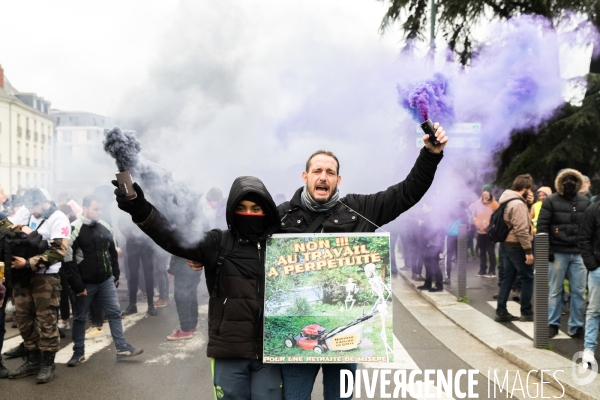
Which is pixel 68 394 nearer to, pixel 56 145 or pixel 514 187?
pixel 56 145

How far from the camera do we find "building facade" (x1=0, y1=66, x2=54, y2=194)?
5.44 metres

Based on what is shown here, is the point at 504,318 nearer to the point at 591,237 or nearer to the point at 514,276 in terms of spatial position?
the point at 514,276

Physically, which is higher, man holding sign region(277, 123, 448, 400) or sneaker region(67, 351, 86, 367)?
man holding sign region(277, 123, 448, 400)

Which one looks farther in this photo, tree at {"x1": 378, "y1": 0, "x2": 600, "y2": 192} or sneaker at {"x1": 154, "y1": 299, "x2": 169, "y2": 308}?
sneaker at {"x1": 154, "y1": 299, "x2": 169, "y2": 308}

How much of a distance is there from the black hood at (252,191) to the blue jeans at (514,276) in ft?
18.8

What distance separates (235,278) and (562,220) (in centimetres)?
531

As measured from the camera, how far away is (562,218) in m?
6.73

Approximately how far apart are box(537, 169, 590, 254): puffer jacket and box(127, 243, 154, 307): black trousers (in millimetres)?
5789

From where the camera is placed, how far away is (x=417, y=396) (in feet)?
16.4

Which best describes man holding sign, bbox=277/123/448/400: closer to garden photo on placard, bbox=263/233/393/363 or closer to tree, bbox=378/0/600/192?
garden photo on placard, bbox=263/233/393/363

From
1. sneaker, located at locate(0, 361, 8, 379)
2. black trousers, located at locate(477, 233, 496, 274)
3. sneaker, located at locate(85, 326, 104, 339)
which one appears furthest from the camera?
black trousers, located at locate(477, 233, 496, 274)

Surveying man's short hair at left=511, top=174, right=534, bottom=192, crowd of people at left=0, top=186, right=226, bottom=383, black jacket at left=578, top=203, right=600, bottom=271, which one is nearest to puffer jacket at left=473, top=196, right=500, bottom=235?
man's short hair at left=511, top=174, right=534, bottom=192

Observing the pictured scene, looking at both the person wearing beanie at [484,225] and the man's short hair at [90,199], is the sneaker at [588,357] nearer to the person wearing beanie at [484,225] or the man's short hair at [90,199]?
the man's short hair at [90,199]

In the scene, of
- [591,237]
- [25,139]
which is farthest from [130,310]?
[591,237]
